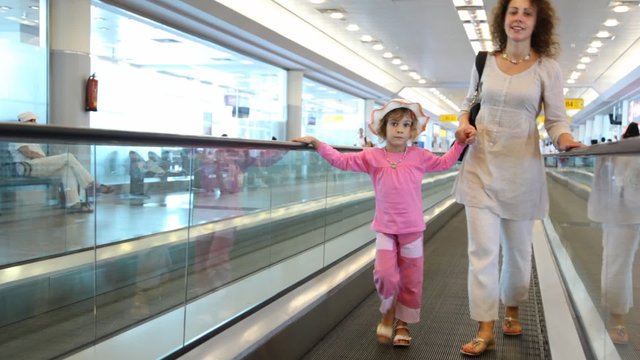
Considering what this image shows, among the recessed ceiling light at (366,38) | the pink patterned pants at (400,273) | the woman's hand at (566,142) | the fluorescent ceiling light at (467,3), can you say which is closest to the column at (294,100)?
the recessed ceiling light at (366,38)

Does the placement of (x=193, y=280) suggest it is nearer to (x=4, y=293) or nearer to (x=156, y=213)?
(x=156, y=213)

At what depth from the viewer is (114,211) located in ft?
10.5

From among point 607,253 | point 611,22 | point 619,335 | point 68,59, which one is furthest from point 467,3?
point 619,335

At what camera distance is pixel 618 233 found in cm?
273

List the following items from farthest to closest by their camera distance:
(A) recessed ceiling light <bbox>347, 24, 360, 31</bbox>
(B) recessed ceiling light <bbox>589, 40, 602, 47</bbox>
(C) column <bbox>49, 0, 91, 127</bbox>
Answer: (B) recessed ceiling light <bbox>589, 40, 602, 47</bbox> → (A) recessed ceiling light <bbox>347, 24, 360, 31</bbox> → (C) column <bbox>49, 0, 91, 127</bbox>

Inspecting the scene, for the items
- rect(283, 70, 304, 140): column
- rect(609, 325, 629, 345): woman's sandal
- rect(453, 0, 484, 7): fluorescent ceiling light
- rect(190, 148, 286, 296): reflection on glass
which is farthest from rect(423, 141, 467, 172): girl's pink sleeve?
rect(283, 70, 304, 140): column

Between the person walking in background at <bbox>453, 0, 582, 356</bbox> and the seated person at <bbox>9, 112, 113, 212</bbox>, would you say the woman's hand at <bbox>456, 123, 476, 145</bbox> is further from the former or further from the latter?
the seated person at <bbox>9, 112, 113, 212</bbox>

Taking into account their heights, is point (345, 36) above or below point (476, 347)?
above

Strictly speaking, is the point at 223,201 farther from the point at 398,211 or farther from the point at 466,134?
the point at 466,134

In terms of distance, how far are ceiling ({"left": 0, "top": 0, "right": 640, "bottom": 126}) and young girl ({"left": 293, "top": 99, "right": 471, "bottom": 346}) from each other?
948 centimetres

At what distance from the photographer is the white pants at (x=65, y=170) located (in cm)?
286

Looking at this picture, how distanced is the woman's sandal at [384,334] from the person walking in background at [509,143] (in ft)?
1.55

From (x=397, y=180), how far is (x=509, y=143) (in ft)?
2.36

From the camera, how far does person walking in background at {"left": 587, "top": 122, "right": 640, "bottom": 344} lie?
2439 mm
